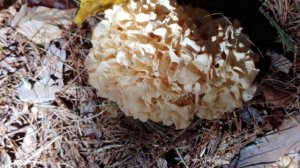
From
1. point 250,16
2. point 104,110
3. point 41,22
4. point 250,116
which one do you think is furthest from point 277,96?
point 41,22

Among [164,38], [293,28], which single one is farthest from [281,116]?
[164,38]

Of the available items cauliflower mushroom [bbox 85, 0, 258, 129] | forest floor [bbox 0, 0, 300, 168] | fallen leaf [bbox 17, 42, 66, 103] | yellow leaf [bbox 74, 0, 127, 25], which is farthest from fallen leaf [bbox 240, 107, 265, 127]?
fallen leaf [bbox 17, 42, 66, 103]

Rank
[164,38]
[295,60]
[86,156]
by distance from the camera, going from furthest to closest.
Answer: [86,156]
[295,60]
[164,38]

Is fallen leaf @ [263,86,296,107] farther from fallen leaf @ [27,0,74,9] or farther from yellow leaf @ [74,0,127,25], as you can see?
fallen leaf @ [27,0,74,9]

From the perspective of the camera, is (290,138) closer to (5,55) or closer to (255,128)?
(255,128)

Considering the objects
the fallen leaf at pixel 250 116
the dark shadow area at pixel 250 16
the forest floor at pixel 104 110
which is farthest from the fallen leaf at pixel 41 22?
the fallen leaf at pixel 250 116

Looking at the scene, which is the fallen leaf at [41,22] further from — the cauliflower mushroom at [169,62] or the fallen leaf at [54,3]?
the cauliflower mushroom at [169,62]

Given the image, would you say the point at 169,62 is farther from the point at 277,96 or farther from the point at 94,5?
the point at 277,96
